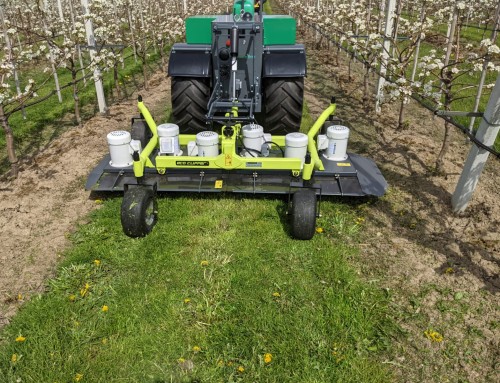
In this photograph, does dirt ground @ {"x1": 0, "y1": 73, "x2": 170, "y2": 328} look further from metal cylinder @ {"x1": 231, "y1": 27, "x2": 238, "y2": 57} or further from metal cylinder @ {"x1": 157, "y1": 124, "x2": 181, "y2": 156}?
metal cylinder @ {"x1": 231, "y1": 27, "x2": 238, "y2": 57}

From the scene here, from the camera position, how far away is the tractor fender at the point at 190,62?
20.5 feet

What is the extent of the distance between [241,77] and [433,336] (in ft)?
14.7

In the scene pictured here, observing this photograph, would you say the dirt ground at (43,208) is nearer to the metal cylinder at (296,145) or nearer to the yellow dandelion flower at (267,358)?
the yellow dandelion flower at (267,358)

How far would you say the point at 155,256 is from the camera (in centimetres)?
430

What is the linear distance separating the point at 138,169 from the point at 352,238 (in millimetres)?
2524

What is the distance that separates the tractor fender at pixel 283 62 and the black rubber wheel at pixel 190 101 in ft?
3.24

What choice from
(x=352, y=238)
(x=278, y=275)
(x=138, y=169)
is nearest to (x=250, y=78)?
(x=138, y=169)

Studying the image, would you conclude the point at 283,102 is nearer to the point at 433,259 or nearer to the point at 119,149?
the point at 119,149

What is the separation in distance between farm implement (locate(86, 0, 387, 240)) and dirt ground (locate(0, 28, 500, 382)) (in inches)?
22.8

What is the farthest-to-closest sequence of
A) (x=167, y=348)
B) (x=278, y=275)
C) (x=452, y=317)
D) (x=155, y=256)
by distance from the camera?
(x=155, y=256) → (x=278, y=275) → (x=452, y=317) → (x=167, y=348)

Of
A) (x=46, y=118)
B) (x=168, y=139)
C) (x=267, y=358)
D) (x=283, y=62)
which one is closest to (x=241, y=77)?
(x=283, y=62)

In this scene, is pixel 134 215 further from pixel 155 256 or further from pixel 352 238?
pixel 352 238

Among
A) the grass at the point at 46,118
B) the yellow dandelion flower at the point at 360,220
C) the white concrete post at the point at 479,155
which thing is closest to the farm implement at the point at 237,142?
the yellow dandelion flower at the point at 360,220

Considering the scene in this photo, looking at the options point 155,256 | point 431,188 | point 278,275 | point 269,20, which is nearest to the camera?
point 278,275
